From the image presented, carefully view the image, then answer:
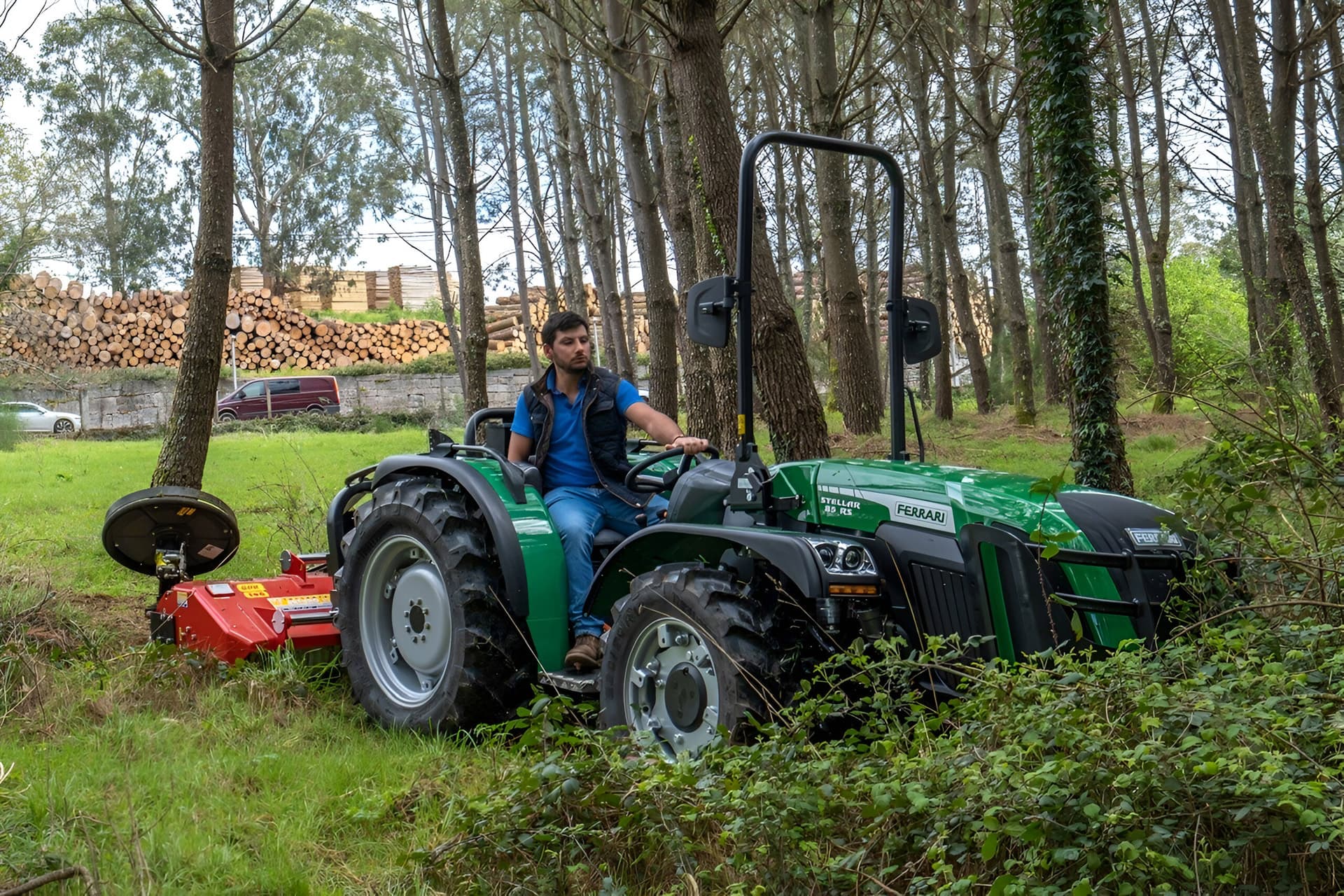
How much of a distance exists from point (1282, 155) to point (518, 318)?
28669 mm

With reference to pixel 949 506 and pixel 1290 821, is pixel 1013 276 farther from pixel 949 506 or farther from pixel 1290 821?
pixel 1290 821

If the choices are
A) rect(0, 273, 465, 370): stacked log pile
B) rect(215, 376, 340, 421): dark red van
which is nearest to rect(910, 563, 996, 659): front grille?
rect(215, 376, 340, 421): dark red van

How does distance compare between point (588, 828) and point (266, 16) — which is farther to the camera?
point (266, 16)

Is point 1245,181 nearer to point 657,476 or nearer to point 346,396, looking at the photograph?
point 657,476

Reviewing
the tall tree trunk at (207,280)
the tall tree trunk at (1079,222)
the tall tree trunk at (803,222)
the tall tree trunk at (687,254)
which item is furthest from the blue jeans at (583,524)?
the tall tree trunk at (803,222)

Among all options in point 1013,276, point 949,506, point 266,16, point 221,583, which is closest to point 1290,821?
point 949,506

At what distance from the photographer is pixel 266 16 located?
859 cm

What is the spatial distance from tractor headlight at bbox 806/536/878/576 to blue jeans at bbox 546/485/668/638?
4.21 ft

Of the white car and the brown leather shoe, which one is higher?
the white car

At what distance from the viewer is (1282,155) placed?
481 inches

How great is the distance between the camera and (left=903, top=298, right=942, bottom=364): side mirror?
4.68 meters

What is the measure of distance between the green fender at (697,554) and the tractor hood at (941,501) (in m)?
0.30

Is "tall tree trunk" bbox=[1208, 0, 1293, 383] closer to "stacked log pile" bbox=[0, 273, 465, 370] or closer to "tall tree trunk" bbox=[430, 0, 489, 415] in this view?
"tall tree trunk" bbox=[430, 0, 489, 415]

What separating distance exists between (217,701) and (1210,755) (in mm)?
4116
